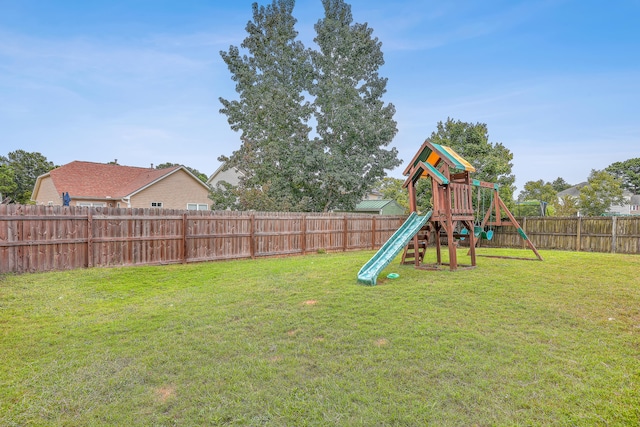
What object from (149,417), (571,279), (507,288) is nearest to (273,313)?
(149,417)

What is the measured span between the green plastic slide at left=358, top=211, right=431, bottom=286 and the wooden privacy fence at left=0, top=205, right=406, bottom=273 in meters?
5.03

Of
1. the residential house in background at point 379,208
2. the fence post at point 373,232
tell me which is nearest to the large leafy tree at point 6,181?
the residential house in background at point 379,208

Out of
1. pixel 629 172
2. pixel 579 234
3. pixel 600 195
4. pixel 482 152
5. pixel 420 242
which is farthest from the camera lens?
pixel 629 172

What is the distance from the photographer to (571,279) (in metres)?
7.45

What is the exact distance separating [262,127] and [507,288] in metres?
14.5

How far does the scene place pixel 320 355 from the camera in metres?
3.58

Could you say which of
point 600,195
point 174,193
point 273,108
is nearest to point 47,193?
point 174,193

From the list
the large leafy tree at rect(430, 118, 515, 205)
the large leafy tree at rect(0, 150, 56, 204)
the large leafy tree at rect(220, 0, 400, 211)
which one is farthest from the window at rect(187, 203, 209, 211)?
the large leafy tree at rect(0, 150, 56, 204)

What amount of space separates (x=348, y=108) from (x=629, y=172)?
2184 inches

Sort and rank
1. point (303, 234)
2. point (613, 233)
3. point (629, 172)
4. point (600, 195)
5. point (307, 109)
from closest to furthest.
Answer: point (303, 234), point (613, 233), point (307, 109), point (600, 195), point (629, 172)

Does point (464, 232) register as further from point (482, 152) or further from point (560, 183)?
point (560, 183)

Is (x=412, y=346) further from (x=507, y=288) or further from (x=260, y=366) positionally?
(x=507, y=288)

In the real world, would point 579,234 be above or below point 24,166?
below

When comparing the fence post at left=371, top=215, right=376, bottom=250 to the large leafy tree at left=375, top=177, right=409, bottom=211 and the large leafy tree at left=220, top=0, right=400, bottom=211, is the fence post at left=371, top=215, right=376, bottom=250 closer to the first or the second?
the large leafy tree at left=220, top=0, right=400, bottom=211
